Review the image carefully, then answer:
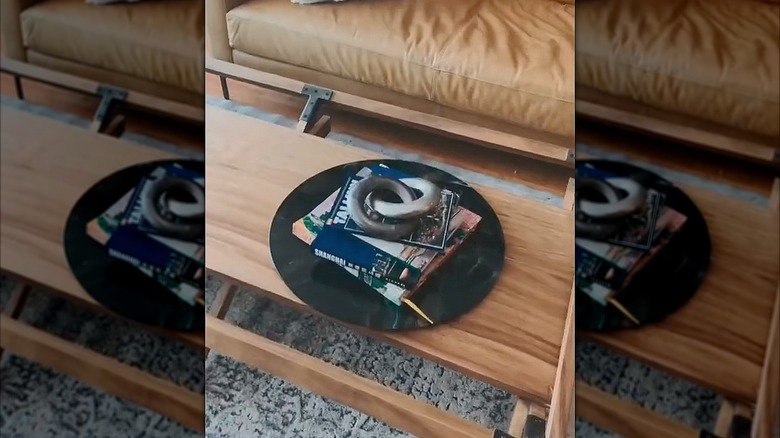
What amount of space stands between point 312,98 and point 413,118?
0.05 meters

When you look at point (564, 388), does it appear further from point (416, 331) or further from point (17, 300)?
point (17, 300)

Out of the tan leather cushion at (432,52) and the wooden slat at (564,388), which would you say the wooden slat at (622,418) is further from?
the tan leather cushion at (432,52)

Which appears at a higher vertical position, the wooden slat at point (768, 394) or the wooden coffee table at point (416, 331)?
the wooden coffee table at point (416, 331)

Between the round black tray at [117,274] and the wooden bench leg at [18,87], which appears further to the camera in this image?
the wooden bench leg at [18,87]

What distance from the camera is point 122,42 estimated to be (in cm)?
39

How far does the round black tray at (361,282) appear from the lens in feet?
0.95

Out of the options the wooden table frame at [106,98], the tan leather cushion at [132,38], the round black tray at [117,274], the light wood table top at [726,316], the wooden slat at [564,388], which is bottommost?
the light wood table top at [726,316]

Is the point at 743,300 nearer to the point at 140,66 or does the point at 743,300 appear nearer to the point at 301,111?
the point at 301,111

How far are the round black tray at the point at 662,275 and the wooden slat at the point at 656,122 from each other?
0.03 metres

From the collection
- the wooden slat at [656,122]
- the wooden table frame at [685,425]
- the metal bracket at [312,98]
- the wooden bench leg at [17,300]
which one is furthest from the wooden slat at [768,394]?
the wooden bench leg at [17,300]

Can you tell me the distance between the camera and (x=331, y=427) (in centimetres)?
27

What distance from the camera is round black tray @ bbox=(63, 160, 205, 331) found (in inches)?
11.3

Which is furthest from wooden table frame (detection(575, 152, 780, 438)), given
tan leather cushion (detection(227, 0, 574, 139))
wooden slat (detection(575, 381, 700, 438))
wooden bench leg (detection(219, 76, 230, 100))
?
wooden bench leg (detection(219, 76, 230, 100))

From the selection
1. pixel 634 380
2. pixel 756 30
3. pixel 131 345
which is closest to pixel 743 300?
pixel 634 380
